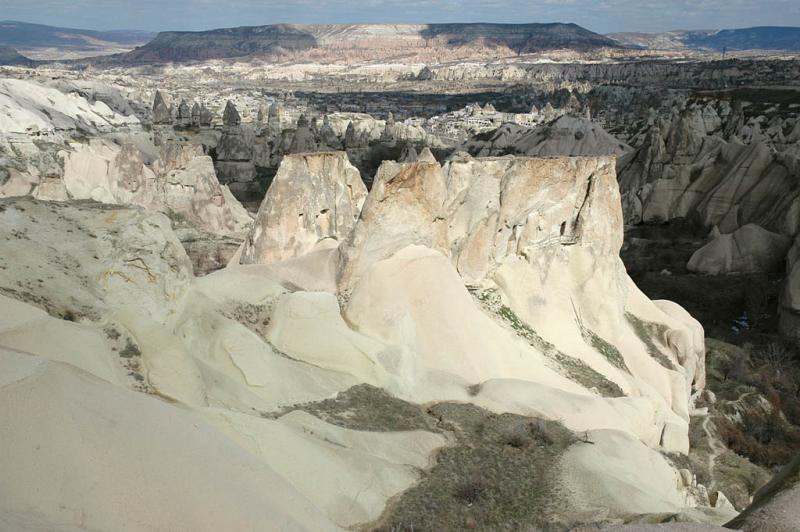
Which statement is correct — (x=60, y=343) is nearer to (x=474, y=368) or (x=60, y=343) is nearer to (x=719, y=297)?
(x=474, y=368)

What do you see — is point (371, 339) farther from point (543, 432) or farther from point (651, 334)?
point (651, 334)

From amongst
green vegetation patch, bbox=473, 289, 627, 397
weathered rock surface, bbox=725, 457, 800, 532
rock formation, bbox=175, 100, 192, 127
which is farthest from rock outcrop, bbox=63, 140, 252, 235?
rock formation, bbox=175, 100, 192, 127

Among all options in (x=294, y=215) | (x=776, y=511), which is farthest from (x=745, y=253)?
(x=776, y=511)

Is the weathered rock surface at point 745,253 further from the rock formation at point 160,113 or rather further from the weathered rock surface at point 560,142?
the rock formation at point 160,113

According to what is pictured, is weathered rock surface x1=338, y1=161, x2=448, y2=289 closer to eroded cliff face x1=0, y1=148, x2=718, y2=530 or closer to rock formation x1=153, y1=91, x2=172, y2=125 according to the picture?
eroded cliff face x1=0, y1=148, x2=718, y2=530

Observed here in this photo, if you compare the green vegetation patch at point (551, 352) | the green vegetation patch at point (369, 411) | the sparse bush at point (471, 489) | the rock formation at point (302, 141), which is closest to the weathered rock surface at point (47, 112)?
the rock formation at point (302, 141)

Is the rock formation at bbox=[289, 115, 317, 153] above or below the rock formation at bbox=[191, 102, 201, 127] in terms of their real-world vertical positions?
below
